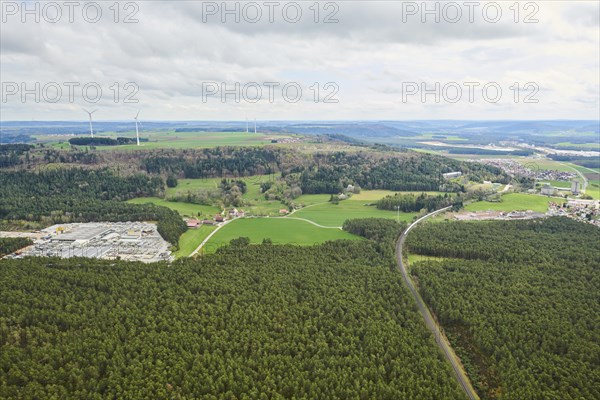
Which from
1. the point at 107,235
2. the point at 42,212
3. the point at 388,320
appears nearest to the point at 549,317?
the point at 388,320

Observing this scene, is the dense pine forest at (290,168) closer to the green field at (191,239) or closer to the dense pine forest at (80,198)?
the dense pine forest at (80,198)

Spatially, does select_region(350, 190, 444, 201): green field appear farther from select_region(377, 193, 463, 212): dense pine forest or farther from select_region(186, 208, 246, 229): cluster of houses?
select_region(186, 208, 246, 229): cluster of houses

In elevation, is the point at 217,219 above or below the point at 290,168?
below

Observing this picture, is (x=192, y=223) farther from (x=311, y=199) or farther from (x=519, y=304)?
(x=519, y=304)

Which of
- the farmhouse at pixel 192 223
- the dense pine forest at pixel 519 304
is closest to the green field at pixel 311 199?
the farmhouse at pixel 192 223

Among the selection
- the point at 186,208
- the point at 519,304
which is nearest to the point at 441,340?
the point at 519,304

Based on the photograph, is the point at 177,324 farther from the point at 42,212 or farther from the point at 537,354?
the point at 42,212

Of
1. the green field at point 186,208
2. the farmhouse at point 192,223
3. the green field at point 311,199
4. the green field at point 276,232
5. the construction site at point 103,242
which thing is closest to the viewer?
the construction site at point 103,242
